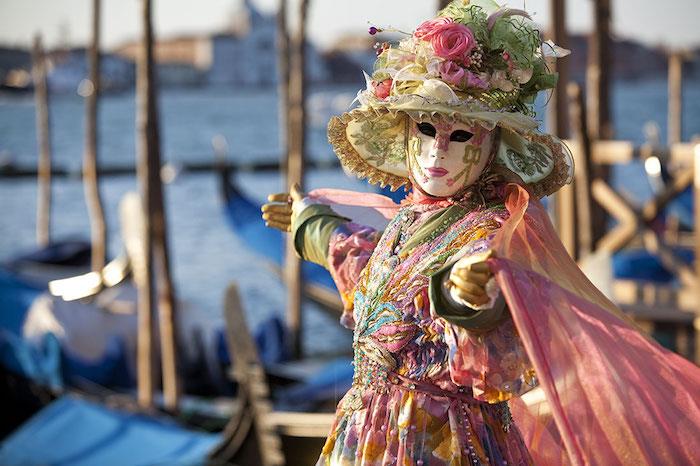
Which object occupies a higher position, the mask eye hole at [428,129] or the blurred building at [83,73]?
the mask eye hole at [428,129]

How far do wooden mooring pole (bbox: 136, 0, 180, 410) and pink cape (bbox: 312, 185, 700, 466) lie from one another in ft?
18.8

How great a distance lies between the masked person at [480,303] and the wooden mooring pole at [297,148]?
7.07 m

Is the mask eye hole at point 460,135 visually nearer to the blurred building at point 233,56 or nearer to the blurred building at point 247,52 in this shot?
the blurred building at point 233,56

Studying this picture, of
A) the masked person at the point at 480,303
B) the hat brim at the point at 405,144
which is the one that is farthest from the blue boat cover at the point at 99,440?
the masked person at the point at 480,303

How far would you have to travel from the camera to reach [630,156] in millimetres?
6223

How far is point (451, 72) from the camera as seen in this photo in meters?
1.95

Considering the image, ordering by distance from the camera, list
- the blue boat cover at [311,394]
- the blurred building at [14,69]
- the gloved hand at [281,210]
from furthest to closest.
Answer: the blurred building at [14,69]
the blue boat cover at [311,394]
the gloved hand at [281,210]

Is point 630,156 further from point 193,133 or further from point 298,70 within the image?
point 193,133

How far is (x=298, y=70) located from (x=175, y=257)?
12460 millimetres

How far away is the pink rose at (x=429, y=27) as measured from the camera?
197 centimetres

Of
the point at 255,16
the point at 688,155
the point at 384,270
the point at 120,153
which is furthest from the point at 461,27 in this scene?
the point at 255,16

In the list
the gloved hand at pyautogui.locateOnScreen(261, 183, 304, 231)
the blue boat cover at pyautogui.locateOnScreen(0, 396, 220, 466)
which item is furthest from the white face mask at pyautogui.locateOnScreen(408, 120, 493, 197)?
the blue boat cover at pyautogui.locateOnScreen(0, 396, 220, 466)

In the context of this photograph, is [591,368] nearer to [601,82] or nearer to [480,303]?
[480,303]

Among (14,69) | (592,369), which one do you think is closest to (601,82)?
(592,369)
